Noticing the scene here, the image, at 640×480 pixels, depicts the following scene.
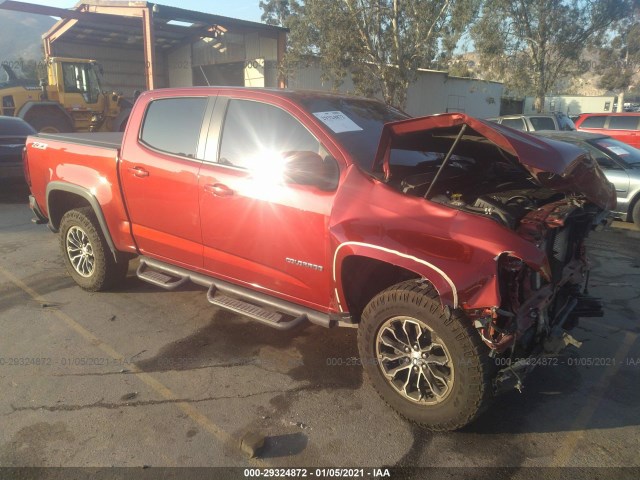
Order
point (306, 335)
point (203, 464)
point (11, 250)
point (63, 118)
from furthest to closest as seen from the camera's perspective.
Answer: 1. point (63, 118)
2. point (11, 250)
3. point (306, 335)
4. point (203, 464)

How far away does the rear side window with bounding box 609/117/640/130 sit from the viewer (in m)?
14.1

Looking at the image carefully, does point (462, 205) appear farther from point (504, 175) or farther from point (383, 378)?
point (383, 378)

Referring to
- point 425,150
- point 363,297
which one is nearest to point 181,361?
point 363,297

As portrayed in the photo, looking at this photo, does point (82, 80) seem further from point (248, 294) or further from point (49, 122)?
point (248, 294)

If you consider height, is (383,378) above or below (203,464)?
above

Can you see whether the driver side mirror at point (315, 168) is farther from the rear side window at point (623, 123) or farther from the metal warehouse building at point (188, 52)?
the metal warehouse building at point (188, 52)

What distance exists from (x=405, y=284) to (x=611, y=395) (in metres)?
1.67

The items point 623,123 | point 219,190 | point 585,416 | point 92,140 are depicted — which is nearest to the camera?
point 585,416

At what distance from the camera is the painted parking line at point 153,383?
9.52ft

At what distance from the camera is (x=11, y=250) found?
651 centimetres

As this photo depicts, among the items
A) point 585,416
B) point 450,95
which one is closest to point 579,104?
point 450,95

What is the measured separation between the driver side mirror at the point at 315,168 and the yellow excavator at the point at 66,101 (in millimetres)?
15411

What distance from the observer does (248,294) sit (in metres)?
3.70

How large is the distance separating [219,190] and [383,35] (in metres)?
17.9
